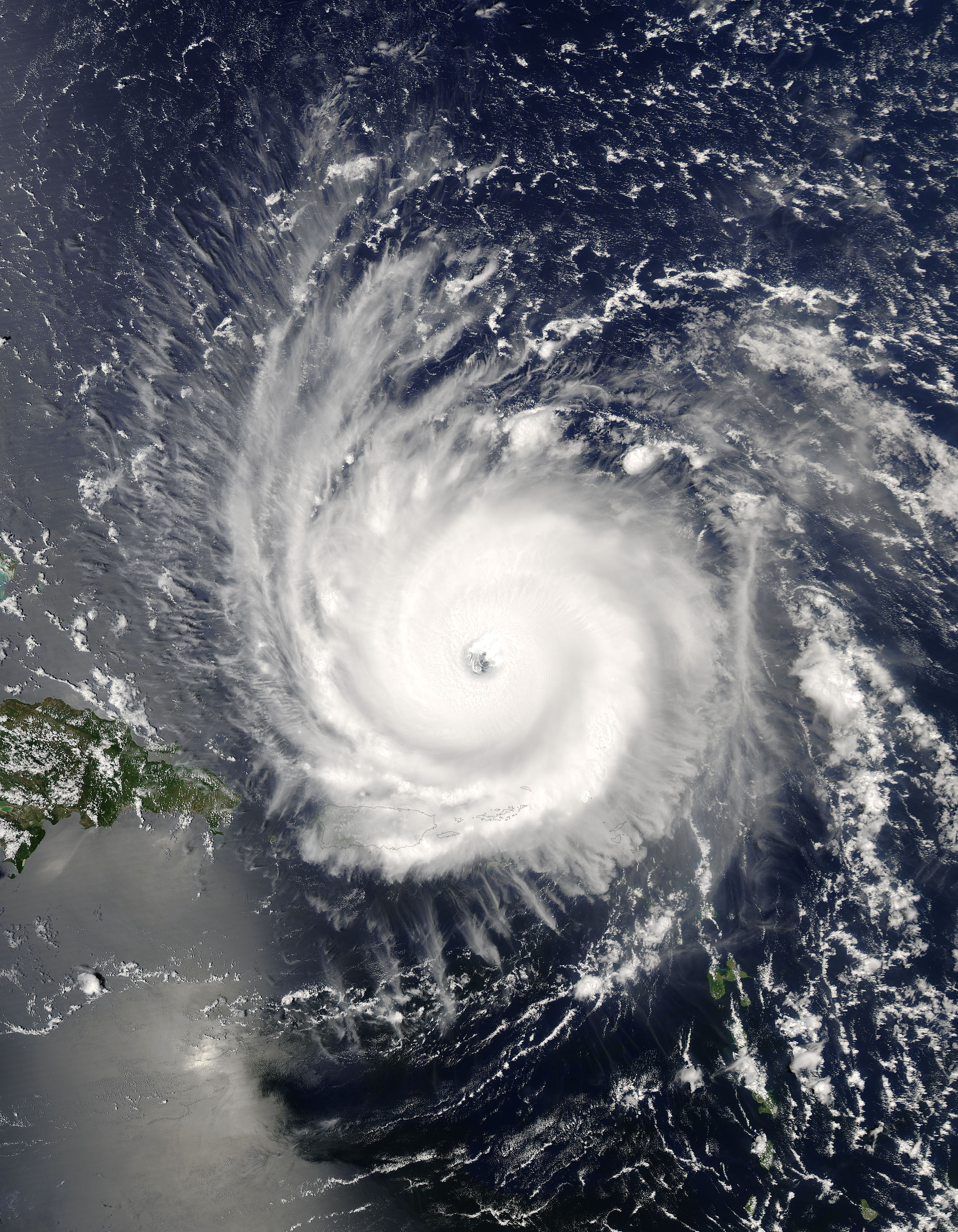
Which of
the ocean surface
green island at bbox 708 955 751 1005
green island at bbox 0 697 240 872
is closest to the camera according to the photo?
green island at bbox 708 955 751 1005

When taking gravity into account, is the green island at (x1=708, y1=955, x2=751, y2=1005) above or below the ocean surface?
below

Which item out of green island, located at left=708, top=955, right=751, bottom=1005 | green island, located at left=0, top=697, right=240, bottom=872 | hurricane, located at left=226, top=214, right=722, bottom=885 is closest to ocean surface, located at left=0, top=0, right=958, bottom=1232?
green island, located at left=708, top=955, right=751, bottom=1005

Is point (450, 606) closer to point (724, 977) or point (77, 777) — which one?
point (77, 777)

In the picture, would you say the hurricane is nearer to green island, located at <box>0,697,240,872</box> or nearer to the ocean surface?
the ocean surface

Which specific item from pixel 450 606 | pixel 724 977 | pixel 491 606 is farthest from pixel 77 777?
pixel 724 977

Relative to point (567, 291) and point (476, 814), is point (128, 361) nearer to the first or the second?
point (567, 291)
